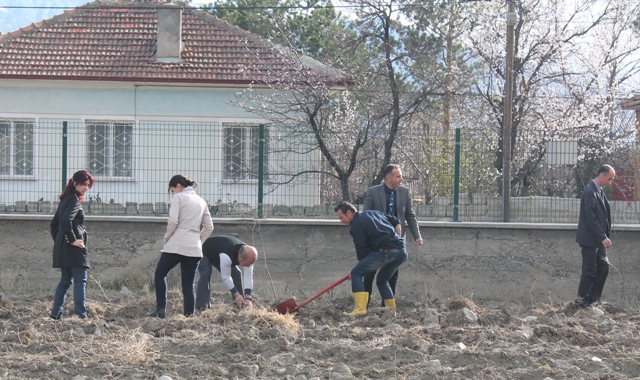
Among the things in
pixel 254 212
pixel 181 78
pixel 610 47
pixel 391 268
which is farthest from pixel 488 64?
pixel 391 268

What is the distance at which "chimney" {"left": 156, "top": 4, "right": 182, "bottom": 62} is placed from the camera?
1909 cm

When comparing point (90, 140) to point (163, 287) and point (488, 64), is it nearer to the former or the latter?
point (163, 287)

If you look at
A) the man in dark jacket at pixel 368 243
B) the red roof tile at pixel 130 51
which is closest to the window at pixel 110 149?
the man in dark jacket at pixel 368 243

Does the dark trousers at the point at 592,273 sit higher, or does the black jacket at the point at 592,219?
the black jacket at the point at 592,219

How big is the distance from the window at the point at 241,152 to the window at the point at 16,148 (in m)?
2.96

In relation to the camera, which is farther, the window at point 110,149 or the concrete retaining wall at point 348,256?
the window at point 110,149

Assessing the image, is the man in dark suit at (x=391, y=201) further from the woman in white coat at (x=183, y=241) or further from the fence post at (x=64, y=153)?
the fence post at (x=64, y=153)

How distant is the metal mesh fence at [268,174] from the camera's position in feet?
37.1

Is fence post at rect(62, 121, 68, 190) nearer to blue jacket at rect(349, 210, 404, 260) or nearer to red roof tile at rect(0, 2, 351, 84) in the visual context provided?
blue jacket at rect(349, 210, 404, 260)

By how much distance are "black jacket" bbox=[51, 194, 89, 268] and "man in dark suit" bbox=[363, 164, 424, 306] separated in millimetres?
3397

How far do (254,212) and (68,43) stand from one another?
10.6 m

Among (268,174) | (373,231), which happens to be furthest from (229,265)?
(268,174)

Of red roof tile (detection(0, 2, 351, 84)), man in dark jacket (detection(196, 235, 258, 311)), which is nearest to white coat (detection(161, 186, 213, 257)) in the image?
man in dark jacket (detection(196, 235, 258, 311))

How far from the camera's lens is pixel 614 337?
7723 mm
